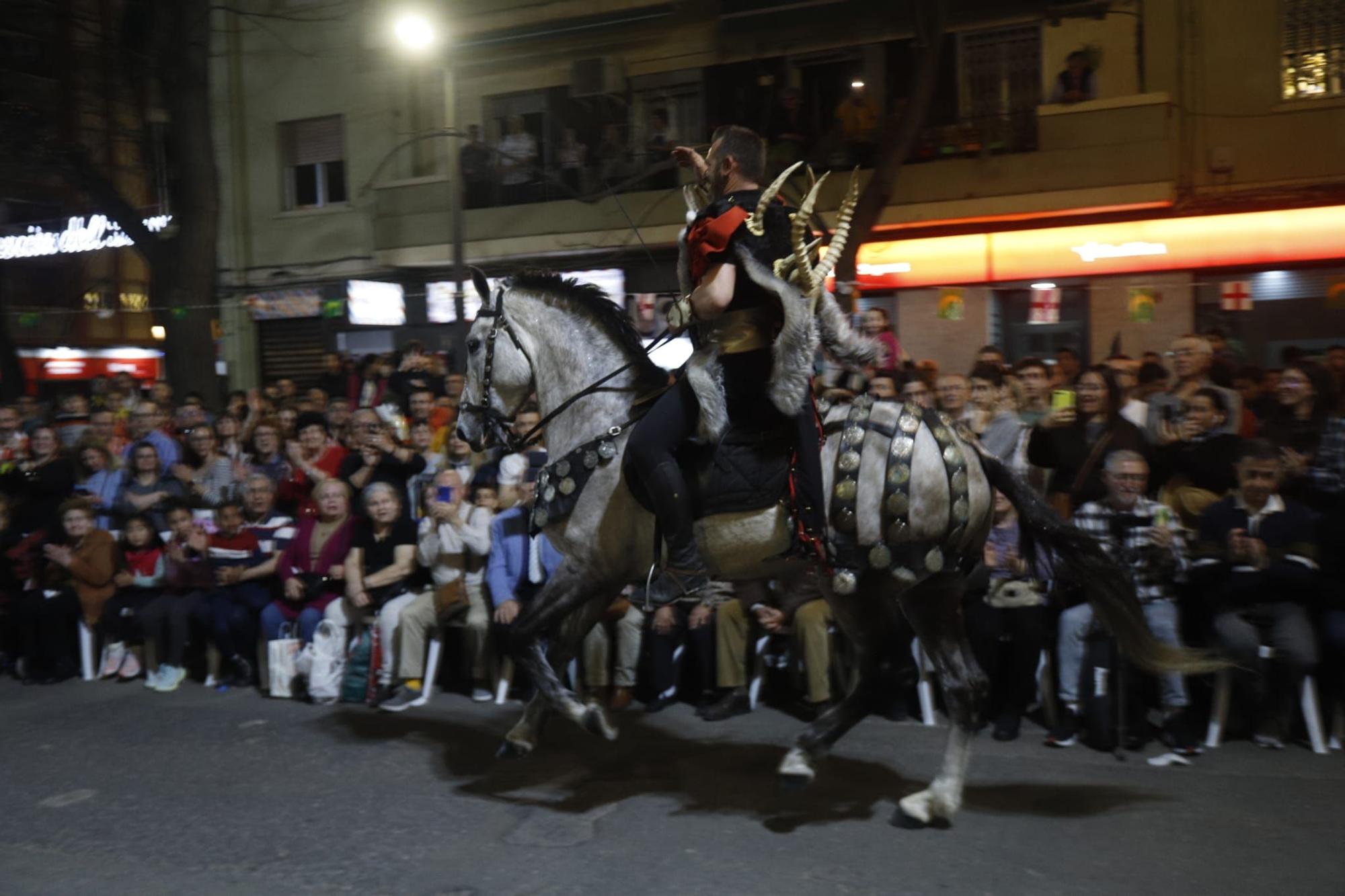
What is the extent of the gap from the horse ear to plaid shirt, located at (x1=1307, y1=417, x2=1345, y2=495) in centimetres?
465

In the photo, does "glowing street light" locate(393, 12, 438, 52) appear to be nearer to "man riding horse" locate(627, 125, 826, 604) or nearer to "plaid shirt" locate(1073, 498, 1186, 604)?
"man riding horse" locate(627, 125, 826, 604)

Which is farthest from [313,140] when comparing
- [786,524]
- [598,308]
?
[786,524]

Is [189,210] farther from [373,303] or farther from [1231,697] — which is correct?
[1231,697]

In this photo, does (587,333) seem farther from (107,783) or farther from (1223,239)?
(1223,239)

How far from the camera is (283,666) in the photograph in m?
7.90

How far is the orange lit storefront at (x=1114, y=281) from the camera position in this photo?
12391mm

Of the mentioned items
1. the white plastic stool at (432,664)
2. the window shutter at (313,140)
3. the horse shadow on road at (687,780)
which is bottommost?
the horse shadow on road at (687,780)

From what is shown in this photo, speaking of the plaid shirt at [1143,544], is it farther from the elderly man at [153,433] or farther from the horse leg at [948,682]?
the elderly man at [153,433]

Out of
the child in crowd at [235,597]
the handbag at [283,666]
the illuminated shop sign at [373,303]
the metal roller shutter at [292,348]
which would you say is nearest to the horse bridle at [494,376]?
the handbag at [283,666]

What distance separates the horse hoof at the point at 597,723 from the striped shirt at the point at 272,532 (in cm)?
396

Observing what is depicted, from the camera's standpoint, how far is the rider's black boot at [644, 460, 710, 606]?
16.8 feet

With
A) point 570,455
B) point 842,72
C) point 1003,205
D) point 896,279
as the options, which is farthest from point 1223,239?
point 570,455

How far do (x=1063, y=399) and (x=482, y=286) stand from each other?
398cm

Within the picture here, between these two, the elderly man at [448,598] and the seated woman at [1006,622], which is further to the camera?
the elderly man at [448,598]
